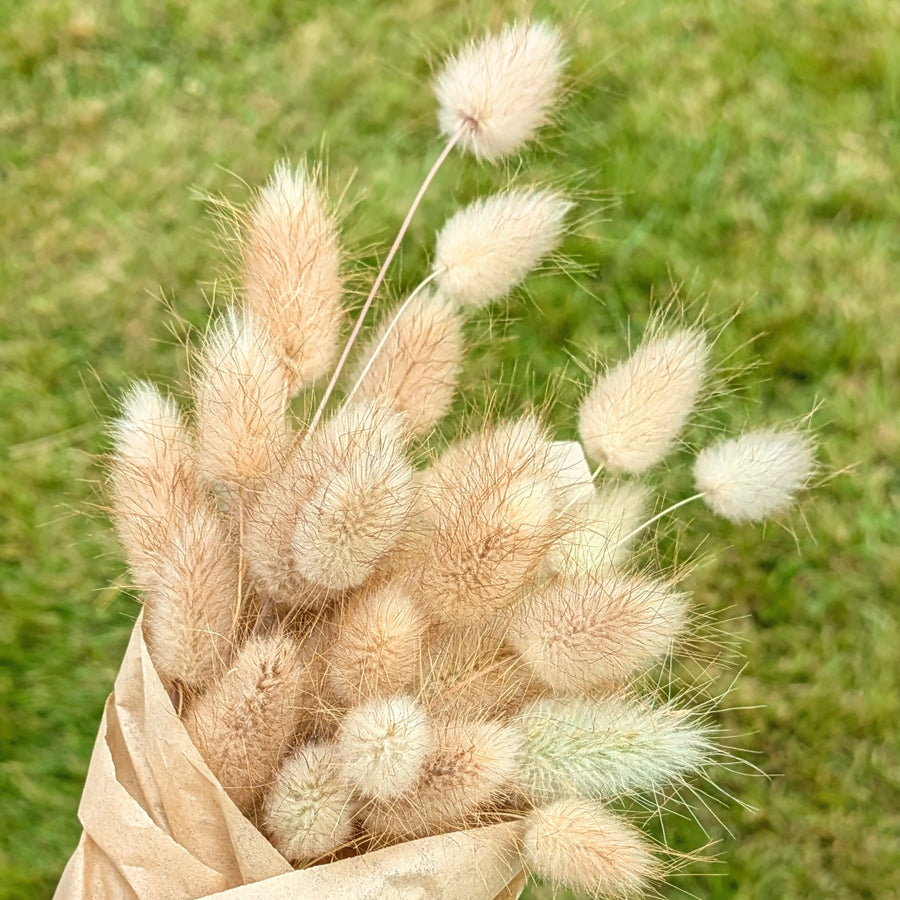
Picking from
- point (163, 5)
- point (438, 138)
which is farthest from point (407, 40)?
point (163, 5)

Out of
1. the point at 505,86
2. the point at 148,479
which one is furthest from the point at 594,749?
the point at 505,86

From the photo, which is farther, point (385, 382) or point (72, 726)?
point (72, 726)

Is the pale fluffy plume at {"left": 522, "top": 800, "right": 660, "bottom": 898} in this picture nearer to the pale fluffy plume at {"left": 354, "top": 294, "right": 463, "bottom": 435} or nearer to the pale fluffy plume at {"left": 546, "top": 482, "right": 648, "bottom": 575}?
the pale fluffy plume at {"left": 546, "top": 482, "right": 648, "bottom": 575}

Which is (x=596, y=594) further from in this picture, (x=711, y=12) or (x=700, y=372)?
(x=711, y=12)

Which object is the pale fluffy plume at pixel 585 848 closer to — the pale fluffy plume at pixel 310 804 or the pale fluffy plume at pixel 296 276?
the pale fluffy plume at pixel 310 804

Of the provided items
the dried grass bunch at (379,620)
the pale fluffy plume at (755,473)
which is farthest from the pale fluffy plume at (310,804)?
the pale fluffy plume at (755,473)
